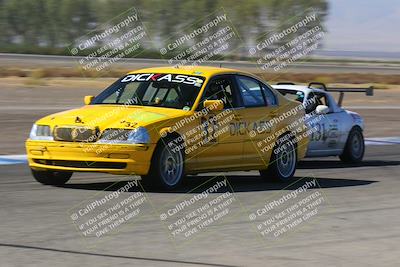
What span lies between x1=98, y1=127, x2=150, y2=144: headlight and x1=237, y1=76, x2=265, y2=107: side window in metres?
2.08

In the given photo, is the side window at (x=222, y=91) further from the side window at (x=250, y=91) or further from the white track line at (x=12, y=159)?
the white track line at (x=12, y=159)

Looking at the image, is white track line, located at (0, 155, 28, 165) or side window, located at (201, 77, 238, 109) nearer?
side window, located at (201, 77, 238, 109)

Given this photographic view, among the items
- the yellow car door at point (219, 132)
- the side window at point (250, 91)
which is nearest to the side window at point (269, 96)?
the side window at point (250, 91)

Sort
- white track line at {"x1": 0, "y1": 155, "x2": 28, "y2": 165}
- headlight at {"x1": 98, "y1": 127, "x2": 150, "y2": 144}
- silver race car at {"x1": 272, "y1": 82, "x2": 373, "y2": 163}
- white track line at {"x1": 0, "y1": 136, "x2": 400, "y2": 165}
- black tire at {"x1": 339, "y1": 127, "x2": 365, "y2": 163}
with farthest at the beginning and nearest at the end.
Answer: black tire at {"x1": 339, "y1": 127, "x2": 365, "y2": 163} → silver race car at {"x1": 272, "y1": 82, "x2": 373, "y2": 163} → white track line at {"x1": 0, "y1": 136, "x2": 400, "y2": 165} → white track line at {"x1": 0, "y1": 155, "x2": 28, "y2": 165} → headlight at {"x1": 98, "y1": 127, "x2": 150, "y2": 144}

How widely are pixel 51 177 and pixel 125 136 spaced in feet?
4.97

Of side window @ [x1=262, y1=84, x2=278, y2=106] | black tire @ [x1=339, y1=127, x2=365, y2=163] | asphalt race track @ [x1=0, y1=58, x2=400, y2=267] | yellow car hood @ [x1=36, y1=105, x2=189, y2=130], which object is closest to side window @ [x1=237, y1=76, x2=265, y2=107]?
side window @ [x1=262, y1=84, x2=278, y2=106]

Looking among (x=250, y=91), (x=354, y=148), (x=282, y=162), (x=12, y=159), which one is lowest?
(x=12, y=159)

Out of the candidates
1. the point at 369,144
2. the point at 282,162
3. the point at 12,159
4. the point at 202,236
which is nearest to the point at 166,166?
the point at 282,162

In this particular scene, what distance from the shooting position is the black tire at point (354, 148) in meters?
16.2

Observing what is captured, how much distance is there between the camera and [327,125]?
1545cm

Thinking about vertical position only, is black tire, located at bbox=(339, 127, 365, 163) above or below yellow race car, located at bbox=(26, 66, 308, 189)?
below

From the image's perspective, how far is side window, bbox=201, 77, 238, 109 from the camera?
11680 millimetres

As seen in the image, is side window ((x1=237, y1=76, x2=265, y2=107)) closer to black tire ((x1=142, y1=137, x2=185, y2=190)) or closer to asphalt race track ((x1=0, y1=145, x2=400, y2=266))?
asphalt race track ((x1=0, y1=145, x2=400, y2=266))

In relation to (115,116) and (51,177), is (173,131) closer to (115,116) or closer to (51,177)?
(115,116)
